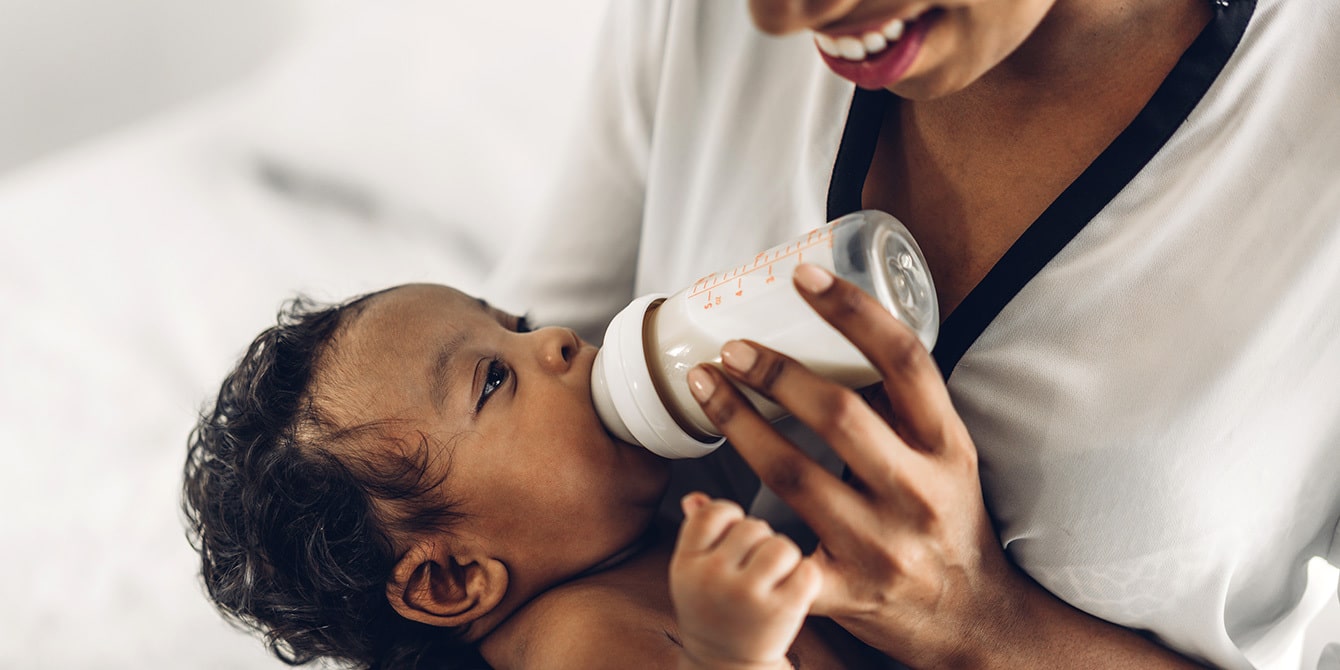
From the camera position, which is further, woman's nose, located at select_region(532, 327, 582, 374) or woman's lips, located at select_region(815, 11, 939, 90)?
woman's nose, located at select_region(532, 327, 582, 374)

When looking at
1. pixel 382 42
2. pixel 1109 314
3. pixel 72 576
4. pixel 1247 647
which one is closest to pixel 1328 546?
pixel 1247 647

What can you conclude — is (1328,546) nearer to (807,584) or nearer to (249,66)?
(807,584)

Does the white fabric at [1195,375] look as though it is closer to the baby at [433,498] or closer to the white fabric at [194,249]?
the baby at [433,498]

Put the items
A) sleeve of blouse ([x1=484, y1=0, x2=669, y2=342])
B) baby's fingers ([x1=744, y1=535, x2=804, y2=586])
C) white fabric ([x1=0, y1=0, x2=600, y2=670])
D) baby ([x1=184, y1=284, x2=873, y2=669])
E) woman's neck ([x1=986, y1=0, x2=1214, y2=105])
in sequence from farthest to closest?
1. white fabric ([x1=0, y1=0, x2=600, y2=670])
2. sleeve of blouse ([x1=484, y1=0, x2=669, y2=342])
3. baby ([x1=184, y1=284, x2=873, y2=669])
4. woman's neck ([x1=986, y1=0, x2=1214, y2=105])
5. baby's fingers ([x1=744, y1=535, x2=804, y2=586])

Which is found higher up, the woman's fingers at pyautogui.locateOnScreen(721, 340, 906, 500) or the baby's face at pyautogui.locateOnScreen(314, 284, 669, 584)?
the woman's fingers at pyautogui.locateOnScreen(721, 340, 906, 500)

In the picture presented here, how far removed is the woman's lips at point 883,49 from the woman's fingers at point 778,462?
22 cm

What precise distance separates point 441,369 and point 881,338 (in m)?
0.43

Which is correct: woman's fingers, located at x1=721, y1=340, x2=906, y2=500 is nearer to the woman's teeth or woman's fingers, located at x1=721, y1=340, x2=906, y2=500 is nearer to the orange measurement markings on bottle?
the orange measurement markings on bottle

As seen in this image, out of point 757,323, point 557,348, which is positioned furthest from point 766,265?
point 557,348

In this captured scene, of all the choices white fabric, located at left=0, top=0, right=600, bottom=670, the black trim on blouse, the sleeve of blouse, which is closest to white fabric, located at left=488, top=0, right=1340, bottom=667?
the black trim on blouse

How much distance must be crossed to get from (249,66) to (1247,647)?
1.50m

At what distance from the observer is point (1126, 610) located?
0.80 metres

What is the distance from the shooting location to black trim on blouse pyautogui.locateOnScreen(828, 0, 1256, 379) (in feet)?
2.30

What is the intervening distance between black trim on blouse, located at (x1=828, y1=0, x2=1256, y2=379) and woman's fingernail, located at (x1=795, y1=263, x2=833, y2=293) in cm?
18
